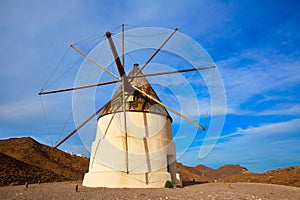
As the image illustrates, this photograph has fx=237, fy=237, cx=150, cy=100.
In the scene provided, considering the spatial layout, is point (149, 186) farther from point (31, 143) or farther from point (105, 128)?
point (31, 143)

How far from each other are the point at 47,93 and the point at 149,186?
10.1 metres

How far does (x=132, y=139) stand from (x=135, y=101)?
9.44ft

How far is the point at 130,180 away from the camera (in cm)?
1470

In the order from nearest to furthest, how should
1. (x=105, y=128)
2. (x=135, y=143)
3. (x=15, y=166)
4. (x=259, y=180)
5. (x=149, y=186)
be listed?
1. (x=149, y=186)
2. (x=135, y=143)
3. (x=105, y=128)
4. (x=259, y=180)
5. (x=15, y=166)

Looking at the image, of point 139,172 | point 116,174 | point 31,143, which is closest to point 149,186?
point 139,172

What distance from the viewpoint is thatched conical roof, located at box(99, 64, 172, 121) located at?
55.5 ft

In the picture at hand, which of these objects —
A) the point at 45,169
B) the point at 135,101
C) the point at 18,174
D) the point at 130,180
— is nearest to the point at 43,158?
the point at 45,169

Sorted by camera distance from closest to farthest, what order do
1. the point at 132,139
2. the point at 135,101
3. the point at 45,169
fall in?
the point at 132,139, the point at 135,101, the point at 45,169

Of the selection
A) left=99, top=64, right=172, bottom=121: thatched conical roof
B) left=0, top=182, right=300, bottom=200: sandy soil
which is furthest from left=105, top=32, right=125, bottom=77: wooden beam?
left=0, top=182, right=300, bottom=200: sandy soil

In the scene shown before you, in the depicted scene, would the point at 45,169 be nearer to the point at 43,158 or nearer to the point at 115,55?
the point at 43,158

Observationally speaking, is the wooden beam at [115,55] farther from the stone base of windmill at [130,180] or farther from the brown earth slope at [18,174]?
the brown earth slope at [18,174]

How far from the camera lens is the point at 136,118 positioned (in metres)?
16.4

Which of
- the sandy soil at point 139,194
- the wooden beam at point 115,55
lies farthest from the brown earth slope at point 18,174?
the wooden beam at point 115,55

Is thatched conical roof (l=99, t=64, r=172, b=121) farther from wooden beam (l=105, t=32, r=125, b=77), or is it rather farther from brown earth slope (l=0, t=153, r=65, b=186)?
brown earth slope (l=0, t=153, r=65, b=186)
